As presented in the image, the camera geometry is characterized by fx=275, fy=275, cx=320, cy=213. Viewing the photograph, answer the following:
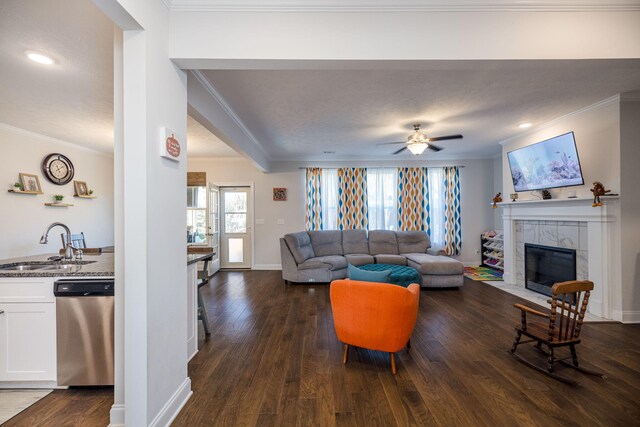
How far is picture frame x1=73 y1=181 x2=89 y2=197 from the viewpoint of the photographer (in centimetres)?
519

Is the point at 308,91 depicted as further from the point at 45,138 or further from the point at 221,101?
the point at 45,138

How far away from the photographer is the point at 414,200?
21.4 feet

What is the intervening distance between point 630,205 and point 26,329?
615cm

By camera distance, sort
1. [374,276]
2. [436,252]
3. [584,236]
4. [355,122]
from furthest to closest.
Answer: [436,252]
[355,122]
[584,236]
[374,276]

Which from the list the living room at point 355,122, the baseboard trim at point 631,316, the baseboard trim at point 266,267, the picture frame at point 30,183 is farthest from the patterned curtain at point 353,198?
the picture frame at point 30,183

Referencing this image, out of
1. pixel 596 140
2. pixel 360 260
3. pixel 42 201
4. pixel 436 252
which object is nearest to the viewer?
pixel 596 140

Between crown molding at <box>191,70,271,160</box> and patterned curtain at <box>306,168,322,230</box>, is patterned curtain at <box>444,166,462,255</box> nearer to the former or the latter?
patterned curtain at <box>306,168,322,230</box>

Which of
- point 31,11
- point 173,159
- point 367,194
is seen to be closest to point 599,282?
point 367,194

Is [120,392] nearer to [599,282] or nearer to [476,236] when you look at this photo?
[599,282]

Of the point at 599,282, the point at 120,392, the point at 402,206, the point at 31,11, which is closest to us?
the point at 120,392

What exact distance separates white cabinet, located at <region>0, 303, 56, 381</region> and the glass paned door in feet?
15.2

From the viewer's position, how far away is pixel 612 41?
1.92 meters

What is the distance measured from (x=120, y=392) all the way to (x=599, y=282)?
5081 mm

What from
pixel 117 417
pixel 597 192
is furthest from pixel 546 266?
pixel 117 417
